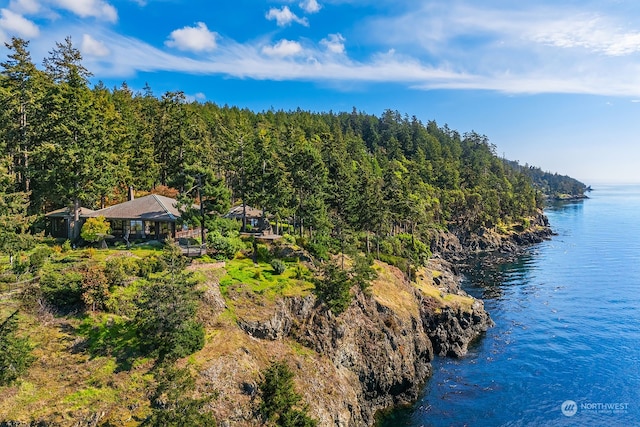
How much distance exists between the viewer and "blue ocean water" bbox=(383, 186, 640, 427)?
132ft

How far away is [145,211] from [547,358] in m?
54.1

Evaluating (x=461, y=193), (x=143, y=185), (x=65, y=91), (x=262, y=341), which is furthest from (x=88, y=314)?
(x=461, y=193)

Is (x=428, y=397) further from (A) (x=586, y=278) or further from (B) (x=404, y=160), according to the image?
(B) (x=404, y=160)

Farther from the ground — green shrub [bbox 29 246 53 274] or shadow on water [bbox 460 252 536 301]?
green shrub [bbox 29 246 53 274]

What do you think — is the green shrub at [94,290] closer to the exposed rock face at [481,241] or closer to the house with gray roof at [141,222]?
the house with gray roof at [141,222]

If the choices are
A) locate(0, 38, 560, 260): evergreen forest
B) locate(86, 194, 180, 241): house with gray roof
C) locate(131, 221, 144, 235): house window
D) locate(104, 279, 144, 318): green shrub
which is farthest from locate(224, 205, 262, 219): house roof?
locate(104, 279, 144, 318): green shrub

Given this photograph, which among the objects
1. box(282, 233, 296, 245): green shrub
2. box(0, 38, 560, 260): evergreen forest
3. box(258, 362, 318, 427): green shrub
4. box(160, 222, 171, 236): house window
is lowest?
box(258, 362, 318, 427): green shrub

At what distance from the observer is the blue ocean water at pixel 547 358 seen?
A: 40281mm

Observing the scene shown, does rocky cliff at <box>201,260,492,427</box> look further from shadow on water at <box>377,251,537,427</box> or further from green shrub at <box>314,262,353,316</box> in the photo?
shadow on water at <box>377,251,537,427</box>

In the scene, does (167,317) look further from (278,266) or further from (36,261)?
(278,266)

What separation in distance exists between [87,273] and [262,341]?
16.1 meters

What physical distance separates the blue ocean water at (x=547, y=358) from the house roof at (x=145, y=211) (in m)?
35.5

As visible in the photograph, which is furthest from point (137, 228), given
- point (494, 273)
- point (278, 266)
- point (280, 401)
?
point (494, 273)

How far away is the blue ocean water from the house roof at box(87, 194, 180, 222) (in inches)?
1399
